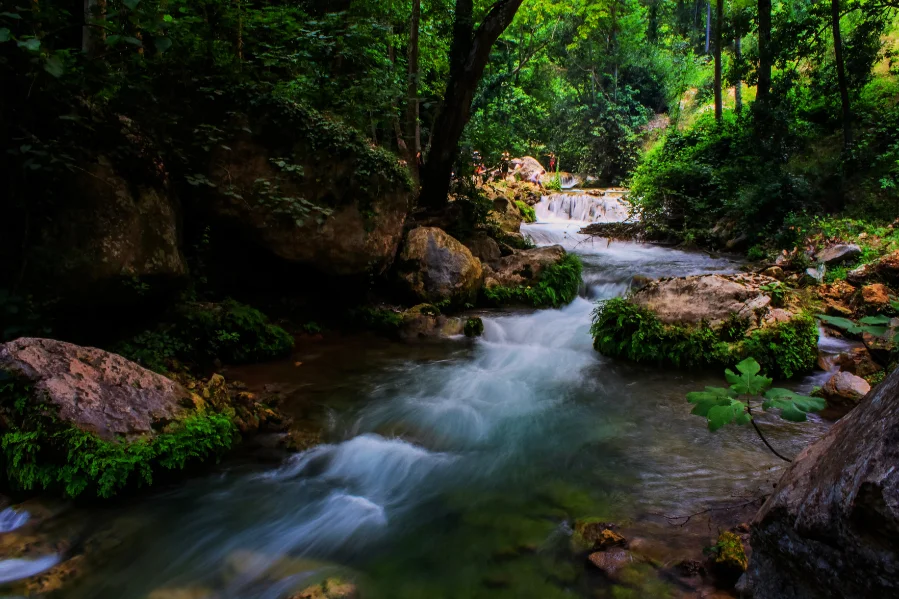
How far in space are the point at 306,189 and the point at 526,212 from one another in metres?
11.7

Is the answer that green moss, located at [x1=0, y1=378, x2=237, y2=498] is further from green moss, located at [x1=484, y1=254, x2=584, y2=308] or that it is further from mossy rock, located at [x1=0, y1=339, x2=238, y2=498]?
green moss, located at [x1=484, y1=254, x2=584, y2=308]

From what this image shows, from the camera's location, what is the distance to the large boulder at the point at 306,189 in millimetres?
6773

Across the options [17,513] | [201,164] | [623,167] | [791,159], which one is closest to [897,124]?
[791,159]

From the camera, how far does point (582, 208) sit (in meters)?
18.9

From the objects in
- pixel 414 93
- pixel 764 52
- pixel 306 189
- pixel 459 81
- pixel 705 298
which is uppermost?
pixel 764 52

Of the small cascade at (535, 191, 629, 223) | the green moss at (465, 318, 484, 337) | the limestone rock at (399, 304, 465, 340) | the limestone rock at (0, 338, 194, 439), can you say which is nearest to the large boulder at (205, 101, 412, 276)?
the limestone rock at (399, 304, 465, 340)

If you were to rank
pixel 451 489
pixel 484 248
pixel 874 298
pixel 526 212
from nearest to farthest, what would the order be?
pixel 451 489 → pixel 874 298 → pixel 484 248 → pixel 526 212

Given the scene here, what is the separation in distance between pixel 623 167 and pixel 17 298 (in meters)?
24.7

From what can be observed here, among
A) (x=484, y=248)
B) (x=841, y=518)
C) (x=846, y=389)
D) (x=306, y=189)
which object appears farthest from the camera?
(x=484, y=248)

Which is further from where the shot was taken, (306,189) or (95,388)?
(306,189)

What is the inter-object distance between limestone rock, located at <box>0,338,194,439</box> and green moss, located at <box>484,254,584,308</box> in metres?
6.36

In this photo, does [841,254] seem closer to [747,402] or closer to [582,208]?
[747,402]

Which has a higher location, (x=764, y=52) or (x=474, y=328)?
(x=764, y=52)

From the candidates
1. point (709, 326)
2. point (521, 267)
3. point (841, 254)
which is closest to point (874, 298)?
point (841, 254)
